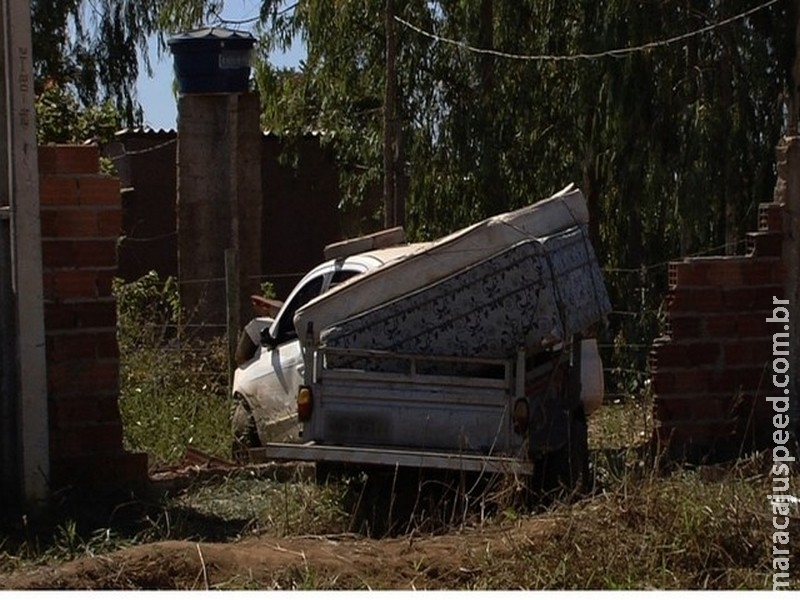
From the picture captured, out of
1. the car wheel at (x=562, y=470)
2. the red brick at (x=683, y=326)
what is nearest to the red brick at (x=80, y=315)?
the car wheel at (x=562, y=470)

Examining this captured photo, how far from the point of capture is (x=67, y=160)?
9.91 meters

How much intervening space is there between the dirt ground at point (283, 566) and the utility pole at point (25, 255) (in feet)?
5.10

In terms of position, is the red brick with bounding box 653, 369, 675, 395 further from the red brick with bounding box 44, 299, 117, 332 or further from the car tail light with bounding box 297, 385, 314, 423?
the red brick with bounding box 44, 299, 117, 332

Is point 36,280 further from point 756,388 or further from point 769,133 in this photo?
point 769,133

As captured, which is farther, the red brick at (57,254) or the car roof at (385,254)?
the car roof at (385,254)

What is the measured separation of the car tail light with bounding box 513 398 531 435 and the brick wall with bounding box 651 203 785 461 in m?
1.76

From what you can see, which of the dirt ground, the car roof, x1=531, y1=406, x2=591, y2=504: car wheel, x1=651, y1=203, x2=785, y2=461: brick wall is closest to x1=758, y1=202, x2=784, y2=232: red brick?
x1=651, y1=203, x2=785, y2=461: brick wall

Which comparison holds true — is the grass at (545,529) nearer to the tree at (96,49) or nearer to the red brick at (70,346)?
the red brick at (70,346)

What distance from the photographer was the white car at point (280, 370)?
452 inches

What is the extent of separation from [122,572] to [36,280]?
8.17 ft

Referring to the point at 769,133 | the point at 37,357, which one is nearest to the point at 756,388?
the point at 37,357

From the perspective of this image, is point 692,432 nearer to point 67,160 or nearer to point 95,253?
point 95,253

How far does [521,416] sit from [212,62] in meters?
8.14

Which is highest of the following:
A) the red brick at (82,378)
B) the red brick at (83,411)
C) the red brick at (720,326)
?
the red brick at (720,326)
